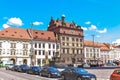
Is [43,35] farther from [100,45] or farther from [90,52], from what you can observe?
[100,45]

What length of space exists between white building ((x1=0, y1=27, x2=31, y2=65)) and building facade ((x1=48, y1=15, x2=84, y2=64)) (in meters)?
14.1

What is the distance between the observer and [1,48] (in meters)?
74.6

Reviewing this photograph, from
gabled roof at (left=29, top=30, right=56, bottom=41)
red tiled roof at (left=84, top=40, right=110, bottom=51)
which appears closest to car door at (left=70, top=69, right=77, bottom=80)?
gabled roof at (left=29, top=30, right=56, bottom=41)

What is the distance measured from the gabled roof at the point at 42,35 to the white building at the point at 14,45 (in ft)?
10.3

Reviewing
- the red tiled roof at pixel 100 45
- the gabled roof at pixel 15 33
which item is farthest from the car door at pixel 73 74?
the red tiled roof at pixel 100 45

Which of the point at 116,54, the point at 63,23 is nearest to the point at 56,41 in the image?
the point at 63,23

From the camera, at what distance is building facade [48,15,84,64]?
294 feet

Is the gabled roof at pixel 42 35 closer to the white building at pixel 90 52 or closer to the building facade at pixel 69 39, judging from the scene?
the building facade at pixel 69 39

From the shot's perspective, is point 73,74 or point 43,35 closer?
point 73,74

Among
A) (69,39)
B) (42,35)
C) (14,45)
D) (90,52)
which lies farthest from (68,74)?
(90,52)

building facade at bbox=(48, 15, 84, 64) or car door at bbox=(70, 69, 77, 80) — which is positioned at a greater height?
building facade at bbox=(48, 15, 84, 64)

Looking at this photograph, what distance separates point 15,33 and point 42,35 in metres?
11.3

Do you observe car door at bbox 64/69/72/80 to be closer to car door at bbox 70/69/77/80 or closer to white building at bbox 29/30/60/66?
car door at bbox 70/69/77/80

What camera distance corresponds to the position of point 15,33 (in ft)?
265
